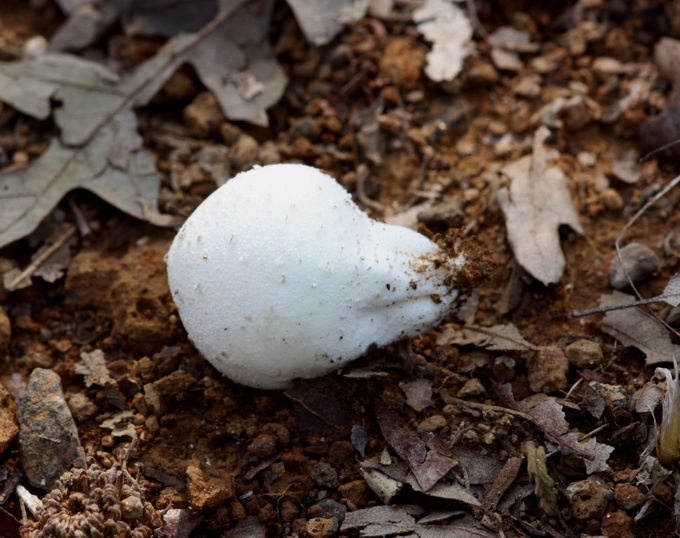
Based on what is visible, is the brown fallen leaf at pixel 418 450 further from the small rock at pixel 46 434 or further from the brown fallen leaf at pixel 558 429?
the small rock at pixel 46 434

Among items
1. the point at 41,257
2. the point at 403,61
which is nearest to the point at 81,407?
the point at 41,257

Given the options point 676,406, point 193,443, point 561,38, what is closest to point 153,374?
point 193,443

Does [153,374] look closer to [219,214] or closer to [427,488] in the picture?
[219,214]

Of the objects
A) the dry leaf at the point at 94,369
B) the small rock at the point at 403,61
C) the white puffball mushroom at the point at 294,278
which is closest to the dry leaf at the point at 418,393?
the white puffball mushroom at the point at 294,278

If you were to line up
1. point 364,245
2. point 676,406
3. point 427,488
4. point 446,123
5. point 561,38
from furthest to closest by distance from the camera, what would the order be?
point 561,38 < point 446,123 < point 364,245 < point 427,488 < point 676,406

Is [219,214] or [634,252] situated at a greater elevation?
[219,214]

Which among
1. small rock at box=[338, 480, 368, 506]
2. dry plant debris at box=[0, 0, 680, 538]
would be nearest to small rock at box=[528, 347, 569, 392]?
dry plant debris at box=[0, 0, 680, 538]

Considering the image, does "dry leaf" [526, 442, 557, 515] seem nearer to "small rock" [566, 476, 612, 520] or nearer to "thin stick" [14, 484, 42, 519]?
"small rock" [566, 476, 612, 520]
